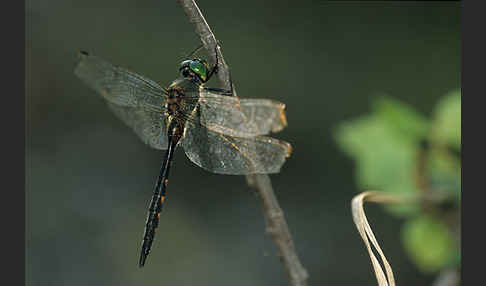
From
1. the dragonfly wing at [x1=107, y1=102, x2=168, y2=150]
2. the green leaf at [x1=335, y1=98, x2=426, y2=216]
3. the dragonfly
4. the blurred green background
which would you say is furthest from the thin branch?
the blurred green background

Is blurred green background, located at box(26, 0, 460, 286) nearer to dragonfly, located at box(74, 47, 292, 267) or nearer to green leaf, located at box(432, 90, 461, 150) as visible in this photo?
green leaf, located at box(432, 90, 461, 150)

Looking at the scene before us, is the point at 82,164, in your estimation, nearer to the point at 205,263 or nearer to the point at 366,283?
the point at 205,263

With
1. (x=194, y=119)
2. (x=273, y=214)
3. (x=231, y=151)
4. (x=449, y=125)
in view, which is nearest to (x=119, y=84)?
(x=194, y=119)

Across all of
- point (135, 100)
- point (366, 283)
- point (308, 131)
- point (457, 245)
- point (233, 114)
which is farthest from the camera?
point (308, 131)

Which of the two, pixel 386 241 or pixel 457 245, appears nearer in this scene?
pixel 457 245

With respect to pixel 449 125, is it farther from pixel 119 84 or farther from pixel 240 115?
pixel 119 84

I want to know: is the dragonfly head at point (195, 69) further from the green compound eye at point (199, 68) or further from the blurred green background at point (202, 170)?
the blurred green background at point (202, 170)

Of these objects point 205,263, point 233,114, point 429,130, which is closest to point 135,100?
point 233,114
